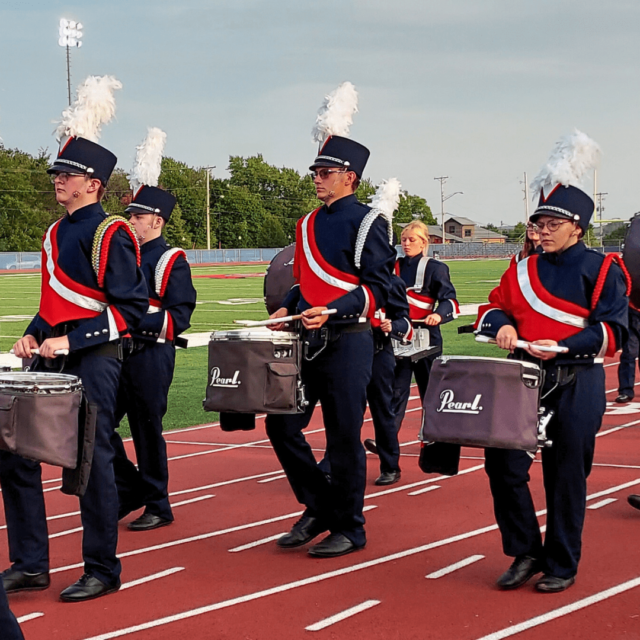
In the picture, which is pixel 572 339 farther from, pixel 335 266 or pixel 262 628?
pixel 262 628

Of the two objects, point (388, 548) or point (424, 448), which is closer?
point (424, 448)

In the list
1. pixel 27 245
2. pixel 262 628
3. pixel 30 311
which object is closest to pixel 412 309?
pixel 262 628

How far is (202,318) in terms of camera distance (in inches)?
1010

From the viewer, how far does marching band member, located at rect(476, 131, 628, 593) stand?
521 cm

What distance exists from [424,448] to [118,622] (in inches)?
64.4

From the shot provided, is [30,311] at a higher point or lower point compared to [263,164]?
lower

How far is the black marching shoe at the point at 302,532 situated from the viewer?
20.4ft

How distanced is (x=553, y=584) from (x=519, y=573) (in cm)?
17

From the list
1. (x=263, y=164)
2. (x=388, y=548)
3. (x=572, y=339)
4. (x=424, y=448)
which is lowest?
(x=388, y=548)

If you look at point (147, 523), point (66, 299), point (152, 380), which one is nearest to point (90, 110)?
point (66, 299)

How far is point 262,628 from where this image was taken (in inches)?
189

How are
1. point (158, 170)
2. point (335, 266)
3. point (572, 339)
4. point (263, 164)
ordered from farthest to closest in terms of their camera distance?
1. point (263, 164)
2. point (158, 170)
3. point (335, 266)
4. point (572, 339)

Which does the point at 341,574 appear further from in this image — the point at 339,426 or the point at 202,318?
the point at 202,318

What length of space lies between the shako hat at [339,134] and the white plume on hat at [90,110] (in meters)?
1.13
